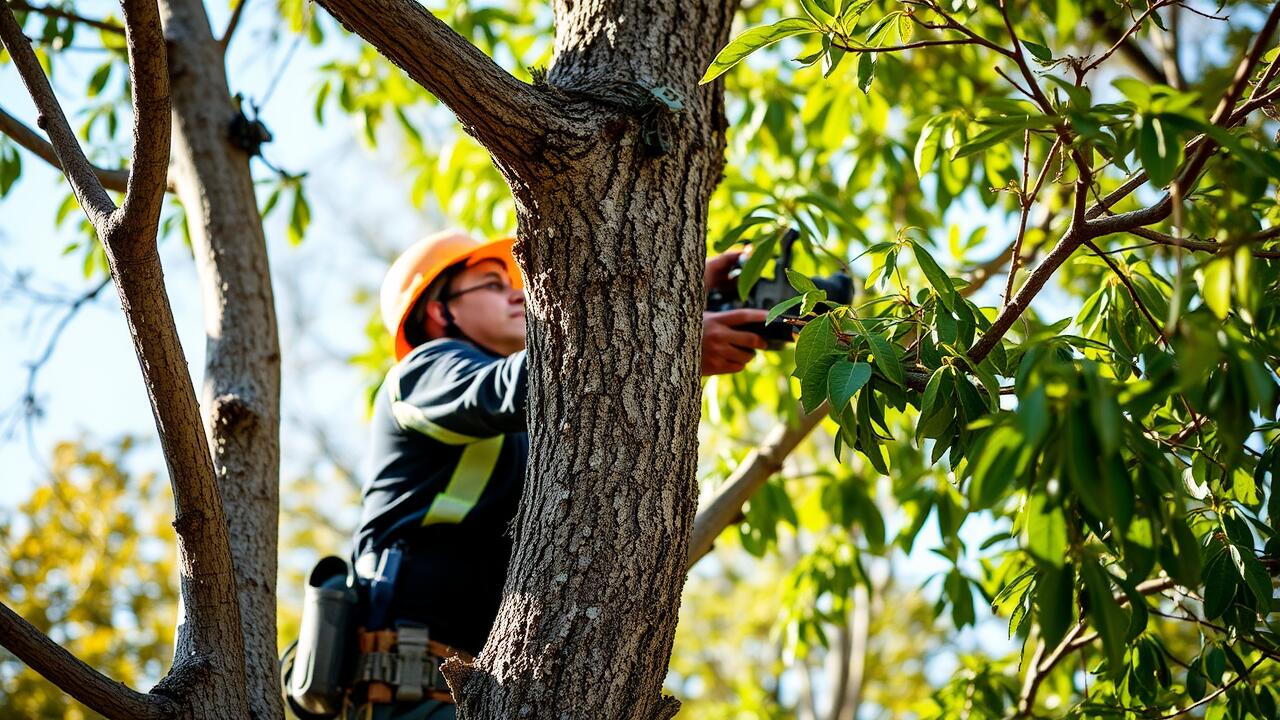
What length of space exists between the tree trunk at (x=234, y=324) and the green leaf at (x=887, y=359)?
122cm

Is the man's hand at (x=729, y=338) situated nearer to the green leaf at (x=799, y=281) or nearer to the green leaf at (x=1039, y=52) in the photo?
the green leaf at (x=799, y=281)

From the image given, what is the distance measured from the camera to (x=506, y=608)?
165cm

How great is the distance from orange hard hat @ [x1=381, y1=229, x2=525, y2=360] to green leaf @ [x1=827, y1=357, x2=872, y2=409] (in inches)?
57.6

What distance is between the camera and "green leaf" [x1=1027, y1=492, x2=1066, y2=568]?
1.17m

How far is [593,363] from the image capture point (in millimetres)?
1707

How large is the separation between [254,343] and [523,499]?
3.52ft

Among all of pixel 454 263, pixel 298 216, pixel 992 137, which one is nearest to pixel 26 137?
pixel 454 263

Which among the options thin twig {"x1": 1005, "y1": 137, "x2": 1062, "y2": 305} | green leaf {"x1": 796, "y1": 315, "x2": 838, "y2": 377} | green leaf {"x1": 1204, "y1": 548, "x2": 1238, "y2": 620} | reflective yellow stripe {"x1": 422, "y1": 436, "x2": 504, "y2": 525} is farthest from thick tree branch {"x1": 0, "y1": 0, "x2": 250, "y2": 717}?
green leaf {"x1": 1204, "y1": 548, "x2": 1238, "y2": 620}

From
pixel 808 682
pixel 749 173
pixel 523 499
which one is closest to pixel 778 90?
pixel 749 173

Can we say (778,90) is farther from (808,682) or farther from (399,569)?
(808,682)

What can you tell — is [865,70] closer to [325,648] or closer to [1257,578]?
[1257,578]

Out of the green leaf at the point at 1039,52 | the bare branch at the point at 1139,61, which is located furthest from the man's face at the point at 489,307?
the bare branch at the point at 1139,61

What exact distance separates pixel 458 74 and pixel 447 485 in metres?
1.08

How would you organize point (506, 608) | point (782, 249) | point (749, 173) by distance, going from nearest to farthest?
point (506, 608) → point (782, 249) → point (749, 173)
